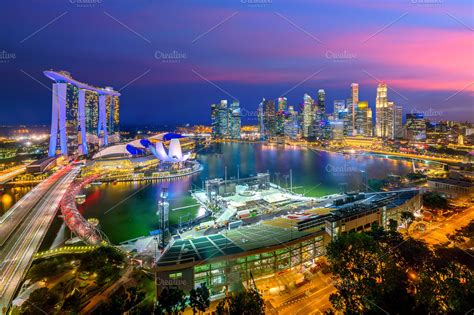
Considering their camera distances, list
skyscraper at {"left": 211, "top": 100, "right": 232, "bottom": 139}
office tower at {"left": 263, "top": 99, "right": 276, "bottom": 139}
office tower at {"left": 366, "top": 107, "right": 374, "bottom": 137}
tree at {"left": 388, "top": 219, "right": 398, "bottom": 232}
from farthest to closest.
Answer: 1. skyscraper at {"left": 211, "top": 100, "right": 232, "bottom": 139}
2. office tower at {"left": 263, "top": 99, "right": 276, "bottom": 139}
3. office tower at {"left": 366, "top": 107, "right": 374, "bottom": 137}
4. tree at {"left": 388, "top": 219, "right": 398, "bottom": 232}

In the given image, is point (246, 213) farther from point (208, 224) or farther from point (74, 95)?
point (74, 95)

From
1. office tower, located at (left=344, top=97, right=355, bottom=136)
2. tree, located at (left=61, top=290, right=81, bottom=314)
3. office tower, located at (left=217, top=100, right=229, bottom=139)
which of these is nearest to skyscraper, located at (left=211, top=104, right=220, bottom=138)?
office tower, located at (left=217, top=100, right=229, bottom=139)

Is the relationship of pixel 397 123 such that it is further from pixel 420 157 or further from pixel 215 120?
pixel 215 120

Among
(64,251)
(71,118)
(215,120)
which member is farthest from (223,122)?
(64,251)

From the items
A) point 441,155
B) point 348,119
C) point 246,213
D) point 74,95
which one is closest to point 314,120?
point 348,119

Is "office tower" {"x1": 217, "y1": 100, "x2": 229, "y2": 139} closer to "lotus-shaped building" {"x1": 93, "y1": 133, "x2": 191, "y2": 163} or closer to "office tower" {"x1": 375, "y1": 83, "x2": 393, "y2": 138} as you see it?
"office tower" {"x1": 375, "y1": 83, "x2": 393, "y2": 138}
